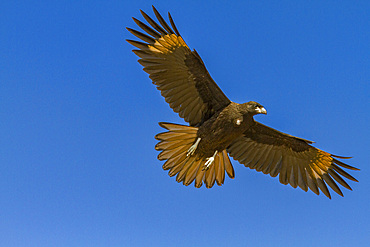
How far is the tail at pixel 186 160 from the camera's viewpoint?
7.49m

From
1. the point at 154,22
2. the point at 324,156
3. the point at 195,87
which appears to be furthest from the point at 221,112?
the point at 324,156

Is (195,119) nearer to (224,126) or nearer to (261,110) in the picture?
(224,126)

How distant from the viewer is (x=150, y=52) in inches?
291

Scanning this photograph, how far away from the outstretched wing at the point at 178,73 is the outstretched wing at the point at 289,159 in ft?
3.93

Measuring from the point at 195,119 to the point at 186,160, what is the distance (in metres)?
0.71

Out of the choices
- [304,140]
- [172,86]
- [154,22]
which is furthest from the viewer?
[304,140]

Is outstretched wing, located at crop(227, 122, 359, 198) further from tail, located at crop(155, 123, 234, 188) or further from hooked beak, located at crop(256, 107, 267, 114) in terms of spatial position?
hooked beak, located at crop(256, 107, 267, 114)

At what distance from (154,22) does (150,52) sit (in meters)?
0.48

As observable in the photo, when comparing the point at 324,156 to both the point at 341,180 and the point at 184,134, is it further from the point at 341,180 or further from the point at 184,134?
the point at 184,134

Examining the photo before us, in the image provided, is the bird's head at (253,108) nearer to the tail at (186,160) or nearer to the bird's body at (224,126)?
the bird's body at (224,126)

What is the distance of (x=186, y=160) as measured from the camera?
25.7 ft

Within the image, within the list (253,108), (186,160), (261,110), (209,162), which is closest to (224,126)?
(253,108)

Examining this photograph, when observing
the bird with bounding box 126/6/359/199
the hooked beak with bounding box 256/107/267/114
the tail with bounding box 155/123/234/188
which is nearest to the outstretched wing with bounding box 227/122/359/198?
the bird with bounding box 126/6/359/199

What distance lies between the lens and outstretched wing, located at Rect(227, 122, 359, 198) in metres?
8.66
